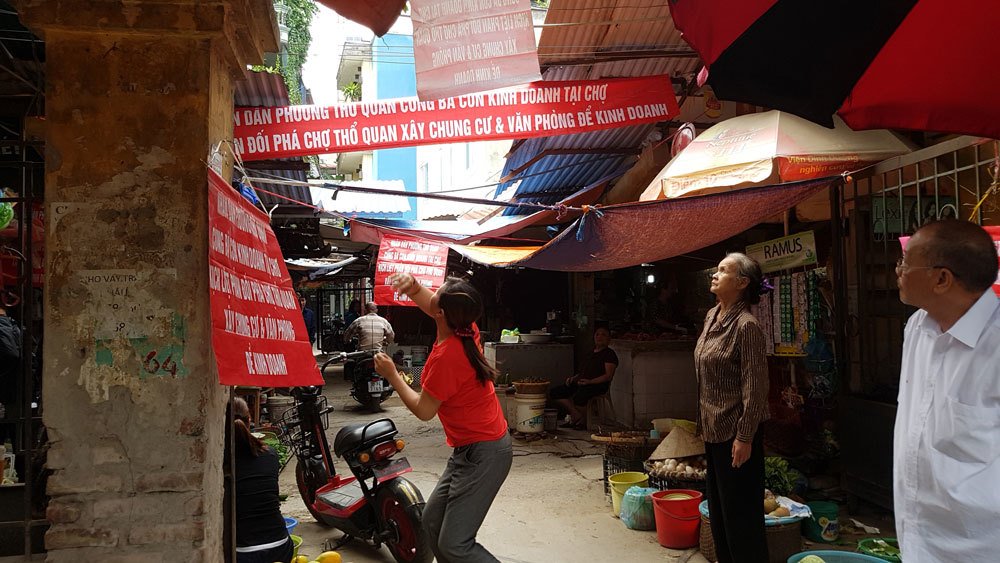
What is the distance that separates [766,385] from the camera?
3.67 m

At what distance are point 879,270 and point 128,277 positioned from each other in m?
5.56

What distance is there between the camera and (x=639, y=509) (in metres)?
5.39

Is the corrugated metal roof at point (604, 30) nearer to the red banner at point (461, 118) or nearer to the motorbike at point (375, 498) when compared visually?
the red banner at point (461, 118)

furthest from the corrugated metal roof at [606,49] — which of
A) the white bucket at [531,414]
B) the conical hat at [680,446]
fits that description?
the conical hat at [680,446]

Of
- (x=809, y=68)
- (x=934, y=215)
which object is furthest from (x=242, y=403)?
(x=934, y=215)

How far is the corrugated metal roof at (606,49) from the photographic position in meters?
5.39

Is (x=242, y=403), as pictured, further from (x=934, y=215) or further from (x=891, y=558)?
(x=934, y=215)

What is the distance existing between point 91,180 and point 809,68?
2833 millimetres

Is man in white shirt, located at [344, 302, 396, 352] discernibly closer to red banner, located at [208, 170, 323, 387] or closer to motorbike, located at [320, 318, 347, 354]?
motorbike, located at [320, 318, 347, 354]

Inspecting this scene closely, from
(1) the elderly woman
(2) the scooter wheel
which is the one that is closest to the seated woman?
(2) the scooter wheel

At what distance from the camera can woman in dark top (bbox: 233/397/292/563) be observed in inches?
152

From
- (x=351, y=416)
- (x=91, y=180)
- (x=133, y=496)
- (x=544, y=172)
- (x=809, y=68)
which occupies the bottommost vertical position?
(x=351, y=416)

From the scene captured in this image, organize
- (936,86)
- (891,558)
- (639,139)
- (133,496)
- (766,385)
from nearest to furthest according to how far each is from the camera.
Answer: (133,496) → (936,86) → (766,385) → (891,558) → (639,139)

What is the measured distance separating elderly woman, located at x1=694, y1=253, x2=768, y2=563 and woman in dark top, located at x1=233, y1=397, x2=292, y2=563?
2433 millimetres
